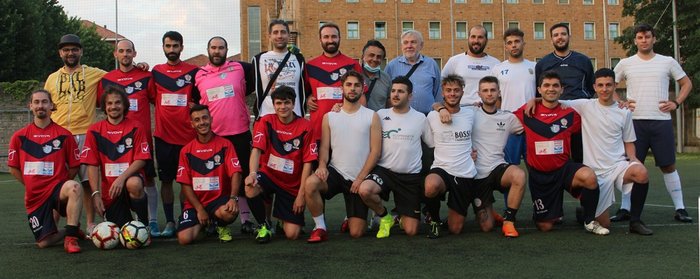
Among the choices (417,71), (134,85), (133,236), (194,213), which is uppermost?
(417,71)

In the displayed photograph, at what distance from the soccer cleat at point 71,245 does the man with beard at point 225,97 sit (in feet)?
5.12

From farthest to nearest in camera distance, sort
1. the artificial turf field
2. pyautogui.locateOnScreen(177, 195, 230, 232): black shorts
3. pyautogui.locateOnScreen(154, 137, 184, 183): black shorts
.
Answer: pyautogui.locateOnScreen(154, 137, 184, 183): black shorts, pyautogui.locateOnScreen(177, 195, 230, 232): black shorts, the artificial turf field

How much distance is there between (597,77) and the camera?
6.03 m

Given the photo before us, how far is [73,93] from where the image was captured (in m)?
6.46

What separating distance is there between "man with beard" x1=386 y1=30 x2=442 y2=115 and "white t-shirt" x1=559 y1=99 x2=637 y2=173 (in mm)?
1545

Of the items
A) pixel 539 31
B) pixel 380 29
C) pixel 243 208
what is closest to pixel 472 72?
pixel 243 208

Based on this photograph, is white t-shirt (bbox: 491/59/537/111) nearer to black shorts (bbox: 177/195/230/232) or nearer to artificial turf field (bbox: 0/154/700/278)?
artificial turf field (bbox: 0/154/700/278)

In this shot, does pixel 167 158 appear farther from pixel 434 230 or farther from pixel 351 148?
pixel 434 230

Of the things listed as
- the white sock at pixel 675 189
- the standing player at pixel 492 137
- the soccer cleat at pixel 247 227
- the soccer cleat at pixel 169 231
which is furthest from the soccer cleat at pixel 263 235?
the white sock at pixel 675 189

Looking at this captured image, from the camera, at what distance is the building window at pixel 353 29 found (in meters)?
50.5

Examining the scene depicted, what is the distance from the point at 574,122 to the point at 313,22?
44634mm

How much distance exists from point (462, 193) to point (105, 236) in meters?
3.07

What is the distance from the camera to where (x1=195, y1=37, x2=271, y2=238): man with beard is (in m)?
6.35

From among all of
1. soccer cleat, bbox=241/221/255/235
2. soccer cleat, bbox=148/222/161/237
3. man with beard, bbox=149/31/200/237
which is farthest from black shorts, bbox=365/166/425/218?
soccer cleat, bbox=148/222/161/237
